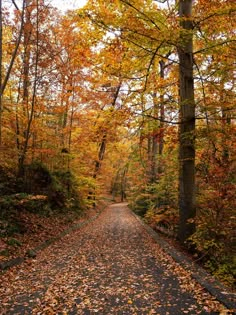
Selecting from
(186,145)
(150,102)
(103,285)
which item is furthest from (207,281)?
(150,102)

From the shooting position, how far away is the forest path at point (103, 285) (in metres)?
4.30

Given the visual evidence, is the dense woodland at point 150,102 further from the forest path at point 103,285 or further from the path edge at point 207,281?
the forest path at point 103,285

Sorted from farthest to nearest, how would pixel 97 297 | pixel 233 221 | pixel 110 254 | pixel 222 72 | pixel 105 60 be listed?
pixel 105 60
pixel 110 254
pixel 222 72
pixel 233 221
pixel 97 297

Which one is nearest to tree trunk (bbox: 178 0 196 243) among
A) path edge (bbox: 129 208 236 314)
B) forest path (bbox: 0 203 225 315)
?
path edge (bbox: 129 208 236 314)

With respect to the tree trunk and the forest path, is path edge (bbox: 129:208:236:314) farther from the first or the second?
the tree trunk

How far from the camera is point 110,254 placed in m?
7.92

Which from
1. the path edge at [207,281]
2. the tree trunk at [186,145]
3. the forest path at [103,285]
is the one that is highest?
the tree trunk at [186,145]

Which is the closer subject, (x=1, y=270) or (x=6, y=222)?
(x=1, y=270)

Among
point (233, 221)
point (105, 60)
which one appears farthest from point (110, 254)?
point (105, 60)

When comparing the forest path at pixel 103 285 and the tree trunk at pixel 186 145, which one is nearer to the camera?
the forest path at pixel 103 285

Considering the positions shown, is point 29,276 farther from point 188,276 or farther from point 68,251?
point 188,276

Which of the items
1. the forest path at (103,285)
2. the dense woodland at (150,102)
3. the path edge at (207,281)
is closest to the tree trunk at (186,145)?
the dense woodland at (150,102)

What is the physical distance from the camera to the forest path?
14.1ft

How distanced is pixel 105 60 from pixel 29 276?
6.31m
